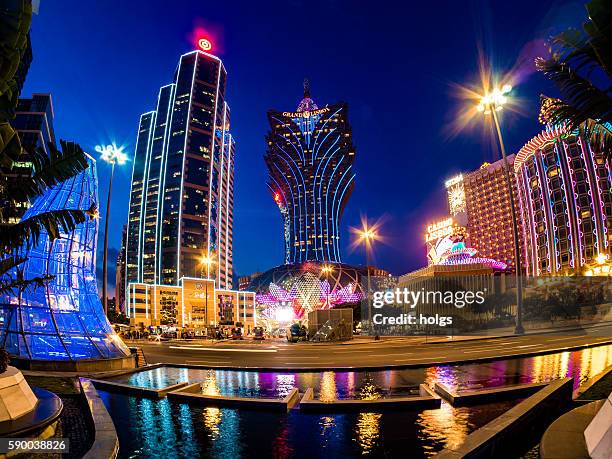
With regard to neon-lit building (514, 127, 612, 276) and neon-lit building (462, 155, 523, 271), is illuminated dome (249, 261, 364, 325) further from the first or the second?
neon-lit building (462, 155, 523, 271)

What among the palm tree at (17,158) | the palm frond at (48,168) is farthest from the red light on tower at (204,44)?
the palm frond at (48,168)

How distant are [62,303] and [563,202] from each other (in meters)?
116

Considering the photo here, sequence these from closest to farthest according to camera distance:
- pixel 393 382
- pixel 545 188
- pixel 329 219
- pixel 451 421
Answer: pixel 451 421 < pixel 393 382 < pixel 545 188 < pixel 329 219

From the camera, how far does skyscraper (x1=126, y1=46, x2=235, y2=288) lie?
172 meters

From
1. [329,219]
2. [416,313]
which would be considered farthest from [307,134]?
[416,313]

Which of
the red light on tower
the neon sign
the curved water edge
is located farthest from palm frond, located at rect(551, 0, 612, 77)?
the red light on tower

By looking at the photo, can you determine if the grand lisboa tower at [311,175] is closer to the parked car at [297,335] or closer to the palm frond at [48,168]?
the parked car at [297,335]

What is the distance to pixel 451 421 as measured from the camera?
836 cm

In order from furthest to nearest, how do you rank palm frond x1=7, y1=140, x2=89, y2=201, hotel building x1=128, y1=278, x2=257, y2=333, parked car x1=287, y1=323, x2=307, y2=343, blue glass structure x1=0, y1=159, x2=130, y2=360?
hotel building x1=128, y1=278, x2=257, y2=333, parked car x1=287, y1=323, x2=307, y2=343, blue glass structure x1=0, y1=159, x2=130, y2=360, palm frond x1=7, y1=140, x2=89, y2=201

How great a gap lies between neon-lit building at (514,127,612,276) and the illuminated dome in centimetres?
5080

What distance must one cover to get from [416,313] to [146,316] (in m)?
87.5

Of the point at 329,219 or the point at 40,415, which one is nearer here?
the point at 40,415

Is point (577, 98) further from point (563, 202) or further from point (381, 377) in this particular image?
point (563, 202)

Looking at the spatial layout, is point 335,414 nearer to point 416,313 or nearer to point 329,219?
point 416,313
